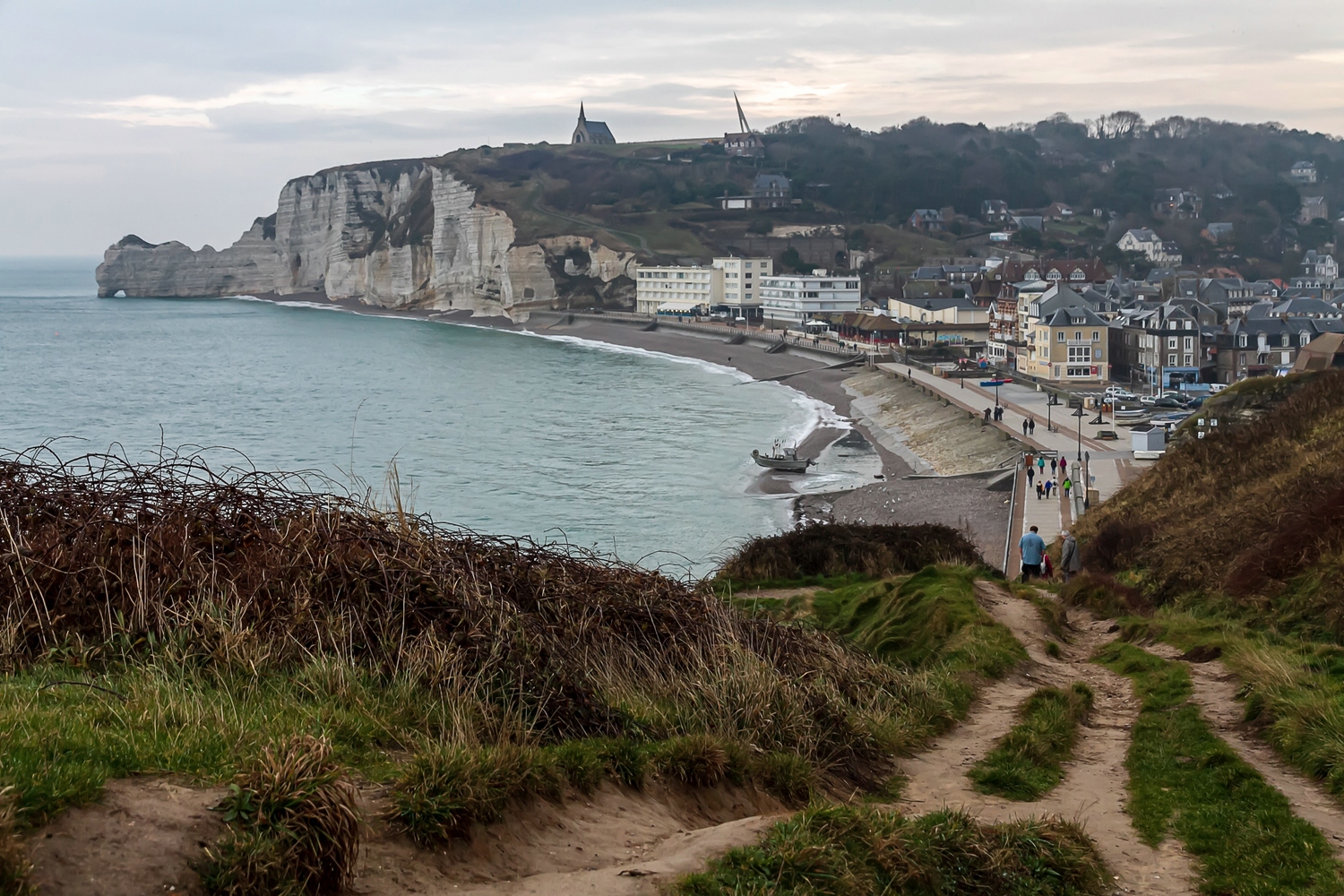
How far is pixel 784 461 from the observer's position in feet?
136

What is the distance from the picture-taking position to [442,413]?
193ft

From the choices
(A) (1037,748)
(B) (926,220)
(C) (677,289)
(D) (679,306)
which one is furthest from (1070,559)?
(B) (926,220)

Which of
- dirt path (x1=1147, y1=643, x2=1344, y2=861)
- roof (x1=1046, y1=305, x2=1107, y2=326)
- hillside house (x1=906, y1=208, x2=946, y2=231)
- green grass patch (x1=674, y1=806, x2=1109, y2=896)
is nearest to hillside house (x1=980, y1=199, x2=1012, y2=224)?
hillside house (x1=906, y1=208, x2=946, y2=231)

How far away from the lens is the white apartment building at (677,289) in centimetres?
10950

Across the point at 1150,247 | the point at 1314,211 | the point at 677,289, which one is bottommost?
the point at 677,289

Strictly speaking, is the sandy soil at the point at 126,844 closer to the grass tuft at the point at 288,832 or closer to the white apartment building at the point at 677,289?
the grass tuft at the point at 288,832

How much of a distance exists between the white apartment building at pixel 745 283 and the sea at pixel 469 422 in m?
16.5

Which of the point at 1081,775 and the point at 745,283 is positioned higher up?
the point at 745,283

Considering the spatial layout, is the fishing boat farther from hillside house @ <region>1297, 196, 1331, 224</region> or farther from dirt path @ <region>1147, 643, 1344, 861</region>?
hillside house @ <region>1297, 196, 1331, 224</region>

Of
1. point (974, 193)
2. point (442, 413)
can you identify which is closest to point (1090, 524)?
point (442, 413)

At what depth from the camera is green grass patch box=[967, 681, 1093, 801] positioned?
667 centimetres

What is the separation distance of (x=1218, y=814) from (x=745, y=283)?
10422cm

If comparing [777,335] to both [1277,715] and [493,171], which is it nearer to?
[493,171]

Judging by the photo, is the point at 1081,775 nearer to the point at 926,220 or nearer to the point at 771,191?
the point at 926,220
